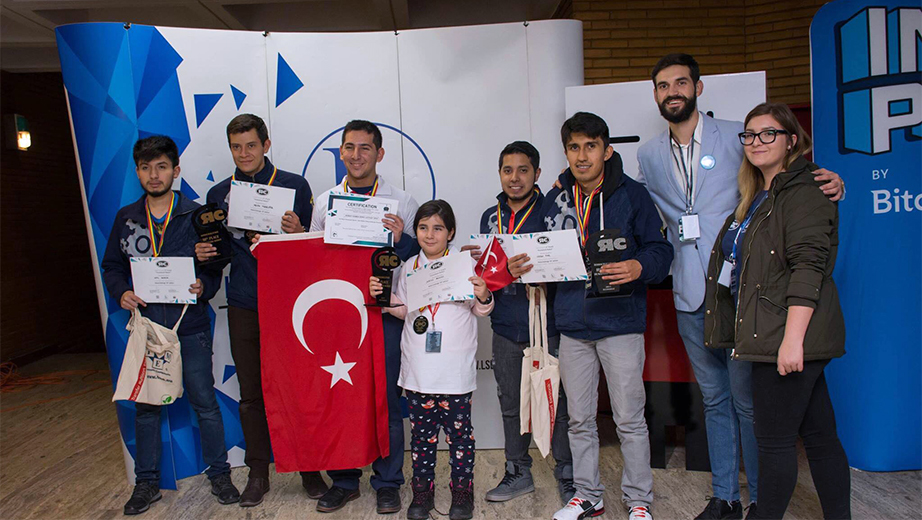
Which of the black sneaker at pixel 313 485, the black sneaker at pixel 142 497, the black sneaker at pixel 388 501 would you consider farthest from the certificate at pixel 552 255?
the black sneaker at pixel 142 497

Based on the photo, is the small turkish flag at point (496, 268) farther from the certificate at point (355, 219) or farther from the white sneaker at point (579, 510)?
the white sneaker at point (579, 510)

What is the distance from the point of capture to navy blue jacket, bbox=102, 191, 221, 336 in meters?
2.99

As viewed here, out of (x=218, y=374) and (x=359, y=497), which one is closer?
(x=359, y=497)

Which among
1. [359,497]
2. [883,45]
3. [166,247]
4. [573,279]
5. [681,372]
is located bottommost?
[359,497]

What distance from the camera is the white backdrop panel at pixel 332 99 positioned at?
359 centimetres

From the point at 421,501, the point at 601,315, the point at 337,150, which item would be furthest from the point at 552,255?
the point at 337,150

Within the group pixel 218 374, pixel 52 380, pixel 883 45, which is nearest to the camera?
pixel 883 45

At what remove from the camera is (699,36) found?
576 cm

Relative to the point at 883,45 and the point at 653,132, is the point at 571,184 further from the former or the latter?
the point at 883,45

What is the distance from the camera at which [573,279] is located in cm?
254

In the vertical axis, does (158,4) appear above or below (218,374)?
above

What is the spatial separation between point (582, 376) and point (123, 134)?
2.67m

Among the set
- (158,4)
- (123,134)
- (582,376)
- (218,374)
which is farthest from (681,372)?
(158,4)

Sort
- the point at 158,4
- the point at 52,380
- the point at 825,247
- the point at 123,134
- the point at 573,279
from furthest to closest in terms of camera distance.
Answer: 1. the point at 52,380
2. the point at 158,4
3. the point at 123,134
4. the point at 573,279
5. the point at 825,247
